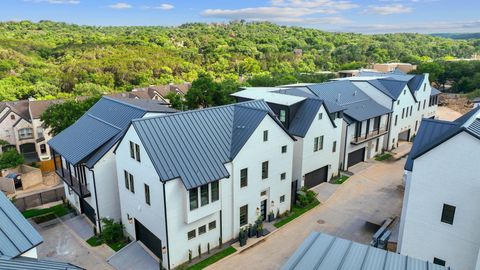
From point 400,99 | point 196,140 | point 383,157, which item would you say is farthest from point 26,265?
point 400,99

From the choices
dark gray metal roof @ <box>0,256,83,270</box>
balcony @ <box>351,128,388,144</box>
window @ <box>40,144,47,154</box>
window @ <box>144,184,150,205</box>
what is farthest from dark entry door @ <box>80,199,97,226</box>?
window @ <box>40,144,47,154</box>

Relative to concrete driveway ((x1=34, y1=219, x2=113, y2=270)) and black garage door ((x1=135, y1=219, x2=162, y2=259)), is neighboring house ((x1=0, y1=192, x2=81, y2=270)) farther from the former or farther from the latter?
concrete driveway ((x1=34, y1=219, x2=113, y2=270))

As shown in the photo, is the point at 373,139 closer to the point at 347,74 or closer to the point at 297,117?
the point at 297,117

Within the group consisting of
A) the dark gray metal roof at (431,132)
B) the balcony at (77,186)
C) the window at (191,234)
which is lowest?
the window at (191,234)

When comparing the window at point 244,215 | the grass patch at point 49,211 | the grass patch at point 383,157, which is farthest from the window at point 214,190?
the grass patch at point 383,157

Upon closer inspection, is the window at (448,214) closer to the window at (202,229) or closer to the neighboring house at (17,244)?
the window at (202,229)

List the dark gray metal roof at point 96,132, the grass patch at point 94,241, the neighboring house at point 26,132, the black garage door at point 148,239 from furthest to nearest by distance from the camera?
the neighboring house at point 26,132
the dark gray metal roof at point 96,132
the grass patch at point 94,241
the black garage door at point 148,239

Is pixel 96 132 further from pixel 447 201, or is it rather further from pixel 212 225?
pixel 447 201

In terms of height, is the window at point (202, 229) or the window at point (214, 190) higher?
the window at point (214, 190)

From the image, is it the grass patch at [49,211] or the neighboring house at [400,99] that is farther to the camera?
the neighboring house at [400,99]
